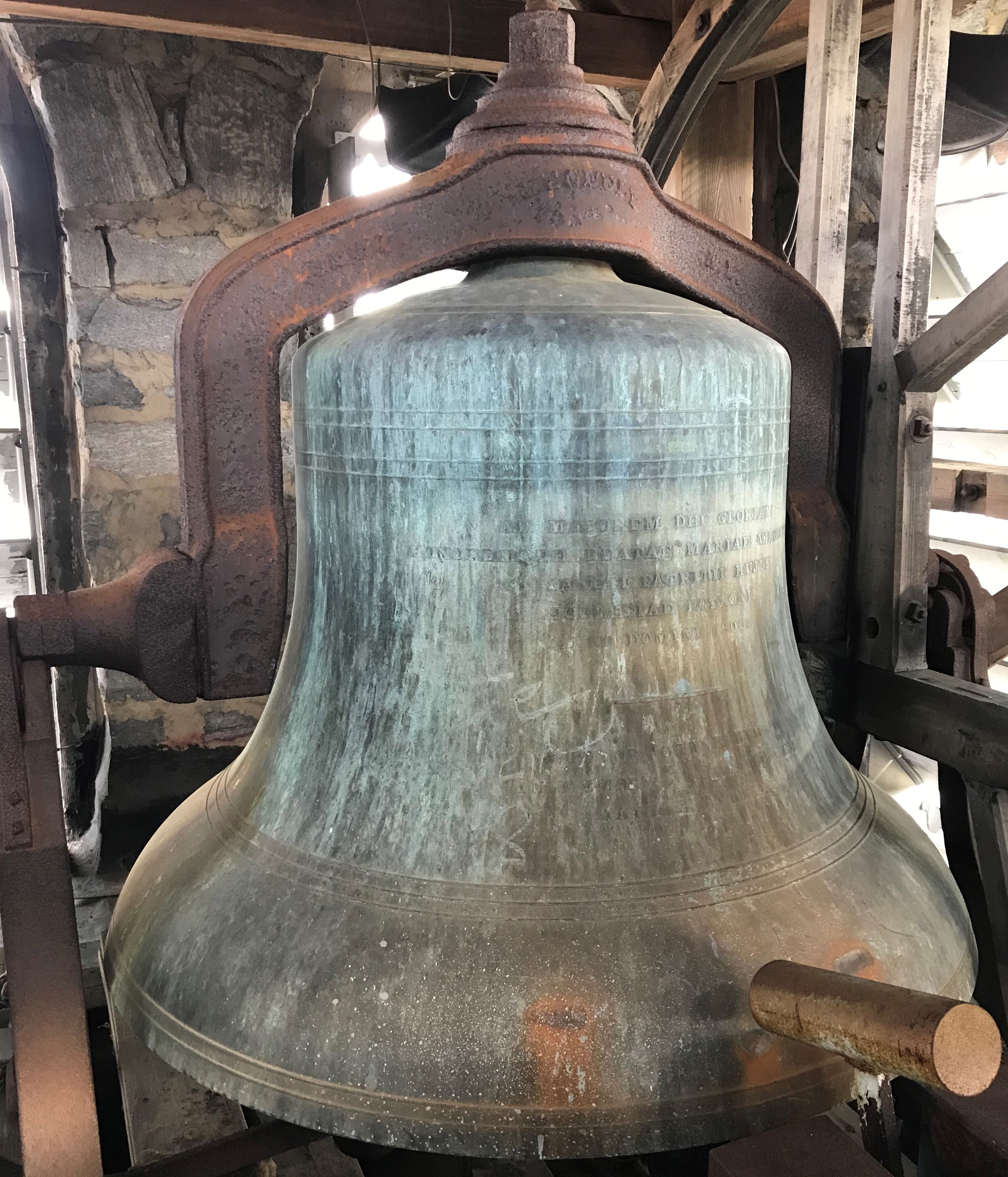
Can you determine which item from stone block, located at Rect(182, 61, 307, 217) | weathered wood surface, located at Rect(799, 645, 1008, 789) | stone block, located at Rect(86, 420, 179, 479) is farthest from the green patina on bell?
stone block, located at Rect(182, 61, 307, 217)

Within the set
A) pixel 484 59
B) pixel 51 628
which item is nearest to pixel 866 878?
pixel 51 628

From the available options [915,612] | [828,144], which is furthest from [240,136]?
[915,612]

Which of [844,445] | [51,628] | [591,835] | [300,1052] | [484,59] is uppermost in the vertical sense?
[484,59]

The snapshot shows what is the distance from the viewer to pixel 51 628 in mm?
1017

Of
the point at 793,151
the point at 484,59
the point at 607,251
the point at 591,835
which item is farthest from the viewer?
the point at 793,151

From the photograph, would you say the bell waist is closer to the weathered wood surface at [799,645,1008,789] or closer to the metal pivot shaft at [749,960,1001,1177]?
the metal pivot shaft at [749,960,1001,1177]

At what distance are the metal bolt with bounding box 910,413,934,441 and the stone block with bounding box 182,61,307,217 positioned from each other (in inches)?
67.2

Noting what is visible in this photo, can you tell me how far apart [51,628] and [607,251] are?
651 mm

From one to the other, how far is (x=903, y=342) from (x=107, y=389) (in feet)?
5.85

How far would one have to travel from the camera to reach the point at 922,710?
4.45 feet

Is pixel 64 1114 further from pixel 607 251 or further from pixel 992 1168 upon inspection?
pixel 607 251

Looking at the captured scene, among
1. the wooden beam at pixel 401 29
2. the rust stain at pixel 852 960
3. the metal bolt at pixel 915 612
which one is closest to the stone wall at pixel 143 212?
the wooden beam at pixel 401 29

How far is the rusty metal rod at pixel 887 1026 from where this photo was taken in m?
0.68

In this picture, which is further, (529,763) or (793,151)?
(793,151)
